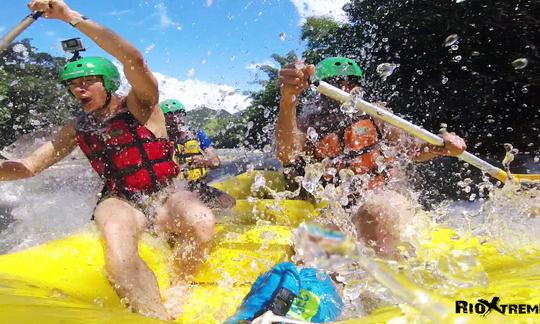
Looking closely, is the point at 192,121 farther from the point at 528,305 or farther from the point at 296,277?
the point at 528,305

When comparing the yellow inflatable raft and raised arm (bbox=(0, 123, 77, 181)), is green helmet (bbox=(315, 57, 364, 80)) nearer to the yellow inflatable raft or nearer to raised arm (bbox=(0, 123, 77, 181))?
the yellow inflatable raft

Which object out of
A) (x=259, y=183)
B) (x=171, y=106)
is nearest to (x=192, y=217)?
(x=259, y=183)

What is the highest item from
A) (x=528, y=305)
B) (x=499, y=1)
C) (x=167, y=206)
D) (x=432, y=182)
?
(x=499, y=1)

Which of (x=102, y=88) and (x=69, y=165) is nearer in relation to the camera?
(x=102, y=88)

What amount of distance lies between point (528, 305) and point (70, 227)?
197 inches

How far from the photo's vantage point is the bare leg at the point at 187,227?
2.73m

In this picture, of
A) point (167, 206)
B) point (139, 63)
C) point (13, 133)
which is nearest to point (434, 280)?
point (167, 206)

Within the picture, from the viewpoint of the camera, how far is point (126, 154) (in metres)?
2.83

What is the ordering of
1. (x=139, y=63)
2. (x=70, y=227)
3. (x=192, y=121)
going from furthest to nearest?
(x=192, y=121), (x=70, y=227), (x=139, y=63)

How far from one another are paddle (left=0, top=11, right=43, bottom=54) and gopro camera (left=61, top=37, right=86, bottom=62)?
356 mm

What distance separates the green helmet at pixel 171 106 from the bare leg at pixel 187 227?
269 cm

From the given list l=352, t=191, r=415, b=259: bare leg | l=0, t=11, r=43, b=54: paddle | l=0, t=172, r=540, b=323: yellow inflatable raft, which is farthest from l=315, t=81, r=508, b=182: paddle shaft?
l=0, t=11, r=43, b=54: paddle

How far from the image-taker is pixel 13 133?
1827 cm

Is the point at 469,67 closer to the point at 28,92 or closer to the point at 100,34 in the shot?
the point at 100,34
